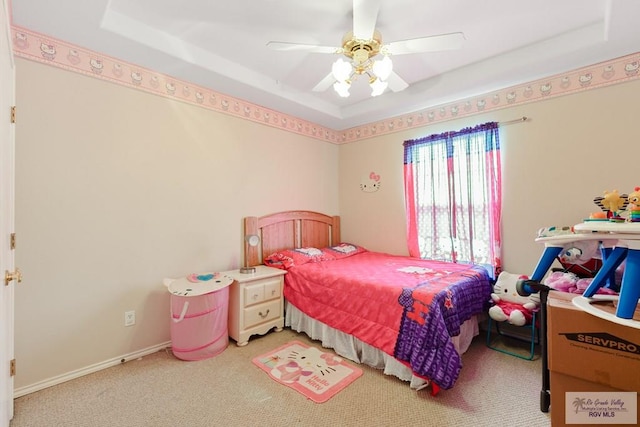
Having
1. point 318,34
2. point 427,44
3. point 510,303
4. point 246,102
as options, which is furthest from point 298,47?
point 510,303

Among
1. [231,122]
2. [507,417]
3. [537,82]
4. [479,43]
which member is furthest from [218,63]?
[507,417]

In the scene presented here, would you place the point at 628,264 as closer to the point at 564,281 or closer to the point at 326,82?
the point at 564,281

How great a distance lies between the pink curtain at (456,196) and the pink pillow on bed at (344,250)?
2.27 feet

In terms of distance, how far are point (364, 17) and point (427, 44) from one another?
0.48 m

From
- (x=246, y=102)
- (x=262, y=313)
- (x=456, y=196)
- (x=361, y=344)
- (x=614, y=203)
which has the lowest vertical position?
(x=361, y=344)

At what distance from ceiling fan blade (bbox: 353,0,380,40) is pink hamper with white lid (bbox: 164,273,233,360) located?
213 centimetres

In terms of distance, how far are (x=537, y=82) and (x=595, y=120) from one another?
585 millimetres

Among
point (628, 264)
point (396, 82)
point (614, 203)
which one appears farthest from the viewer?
point (396, 82)

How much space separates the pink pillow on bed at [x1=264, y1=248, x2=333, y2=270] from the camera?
3.05 meters

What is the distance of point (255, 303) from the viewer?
268 centimetres

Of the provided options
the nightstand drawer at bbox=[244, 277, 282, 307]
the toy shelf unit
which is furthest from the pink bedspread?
the toy shelf unit

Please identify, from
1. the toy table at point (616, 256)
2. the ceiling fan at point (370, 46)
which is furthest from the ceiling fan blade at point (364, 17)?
the toy table at point (616, 256)

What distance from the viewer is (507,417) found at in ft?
5.48

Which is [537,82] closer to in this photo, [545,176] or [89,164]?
[545,176]
